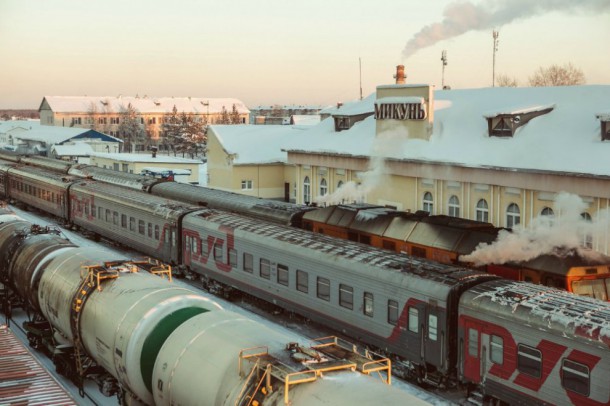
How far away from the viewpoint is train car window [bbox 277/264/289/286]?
24359 millimetres

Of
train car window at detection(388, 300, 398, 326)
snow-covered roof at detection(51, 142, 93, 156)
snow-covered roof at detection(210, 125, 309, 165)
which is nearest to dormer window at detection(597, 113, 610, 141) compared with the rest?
train car window at detection(388, 300, 398, 326)

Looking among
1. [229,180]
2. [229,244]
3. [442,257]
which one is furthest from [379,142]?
[229,180]

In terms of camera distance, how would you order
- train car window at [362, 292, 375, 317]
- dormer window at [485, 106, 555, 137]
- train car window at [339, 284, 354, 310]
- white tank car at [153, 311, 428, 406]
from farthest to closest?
dormer window at [485, 106, 555, 137] → train car window at [339, 284, 354, 310] → train car window at [362, 292, 375, 317] → white tank car at [153, 311, 428, 406]

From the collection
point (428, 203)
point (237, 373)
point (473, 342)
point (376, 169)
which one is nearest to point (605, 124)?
point (428, 203)

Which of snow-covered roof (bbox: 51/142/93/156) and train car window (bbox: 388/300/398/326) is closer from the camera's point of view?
train car window (bbox: 388/300/398/326)

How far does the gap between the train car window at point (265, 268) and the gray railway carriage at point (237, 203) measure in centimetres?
373

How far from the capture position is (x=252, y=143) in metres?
63.5

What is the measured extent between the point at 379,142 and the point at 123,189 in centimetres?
1533

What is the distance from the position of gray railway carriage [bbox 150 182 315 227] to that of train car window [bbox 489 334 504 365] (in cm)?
1389

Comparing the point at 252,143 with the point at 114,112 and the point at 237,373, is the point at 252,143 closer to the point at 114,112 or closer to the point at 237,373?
the point at 237,373

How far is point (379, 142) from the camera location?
39.5 meters

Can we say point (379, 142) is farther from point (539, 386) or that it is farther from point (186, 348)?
point (186, 348)

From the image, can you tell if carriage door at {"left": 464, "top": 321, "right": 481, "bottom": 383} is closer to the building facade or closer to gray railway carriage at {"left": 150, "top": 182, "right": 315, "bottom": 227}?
gray railway carriage at {"left": 150, "top": 182, "right": 315, "bottom": 227}

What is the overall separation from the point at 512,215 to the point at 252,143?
35876 mm
